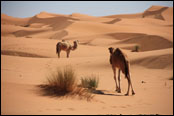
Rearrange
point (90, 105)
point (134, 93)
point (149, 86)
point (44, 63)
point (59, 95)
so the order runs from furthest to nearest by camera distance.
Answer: point (44, 63) < point (149, 86) < point (134, 93) < point (59, 95) < point (90, 105)

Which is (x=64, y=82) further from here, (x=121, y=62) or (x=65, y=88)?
(x=121, y=62)

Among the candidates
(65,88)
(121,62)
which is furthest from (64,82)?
(121,62)

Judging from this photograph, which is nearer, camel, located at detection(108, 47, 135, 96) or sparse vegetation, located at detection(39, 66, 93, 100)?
sparse vegetation, located at detection(39, 66, 93, 100)

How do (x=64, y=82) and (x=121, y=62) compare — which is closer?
(x=64, y=82)

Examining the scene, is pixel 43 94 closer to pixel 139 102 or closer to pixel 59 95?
Result: pixel 59 95

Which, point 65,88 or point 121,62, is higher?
point 121,62

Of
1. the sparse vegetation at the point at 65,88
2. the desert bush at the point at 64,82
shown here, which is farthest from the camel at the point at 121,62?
the desert bush at the point at 64,82

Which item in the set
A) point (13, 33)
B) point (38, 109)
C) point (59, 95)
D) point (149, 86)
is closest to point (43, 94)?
point (59, 95)

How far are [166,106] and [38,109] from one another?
3414mm

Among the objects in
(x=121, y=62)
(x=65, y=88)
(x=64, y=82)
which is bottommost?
(x=65, y=88)

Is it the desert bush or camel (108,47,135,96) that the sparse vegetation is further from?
camel (108,47,135,96)

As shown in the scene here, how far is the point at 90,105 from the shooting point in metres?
5.53

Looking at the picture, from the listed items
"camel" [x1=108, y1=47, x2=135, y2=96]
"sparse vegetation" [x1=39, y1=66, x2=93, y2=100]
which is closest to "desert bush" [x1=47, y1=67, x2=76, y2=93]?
"sparse vegetation" [x1=39, y1=66, x2=93, y2=100]

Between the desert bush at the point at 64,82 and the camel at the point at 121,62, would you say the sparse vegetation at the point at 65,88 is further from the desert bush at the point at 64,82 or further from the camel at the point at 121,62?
the camel at the point at 121,62
